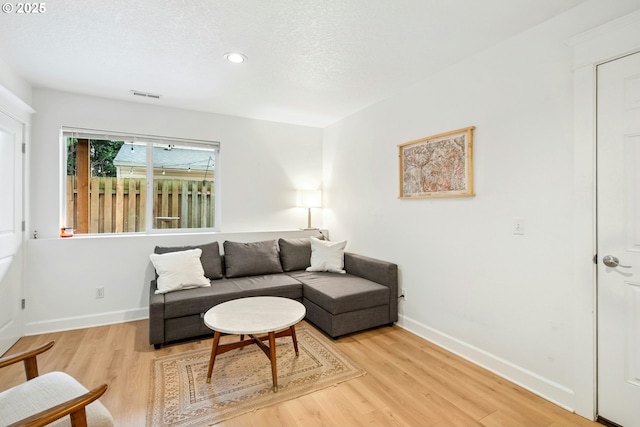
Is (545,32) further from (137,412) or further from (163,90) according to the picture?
(137,412)

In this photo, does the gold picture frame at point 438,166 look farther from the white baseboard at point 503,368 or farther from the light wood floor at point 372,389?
the light wood floor at point 372,389

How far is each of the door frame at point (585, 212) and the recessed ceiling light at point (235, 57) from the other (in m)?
2.27

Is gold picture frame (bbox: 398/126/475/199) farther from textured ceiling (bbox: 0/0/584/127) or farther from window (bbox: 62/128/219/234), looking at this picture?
window (bbox: 62/128/219/234)

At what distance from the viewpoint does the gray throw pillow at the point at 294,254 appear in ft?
12.6

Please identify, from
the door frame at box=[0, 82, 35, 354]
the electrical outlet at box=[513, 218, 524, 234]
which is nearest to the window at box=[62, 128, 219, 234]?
the door frame at box=[0, 82, 35, 354]

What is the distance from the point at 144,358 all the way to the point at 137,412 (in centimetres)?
75

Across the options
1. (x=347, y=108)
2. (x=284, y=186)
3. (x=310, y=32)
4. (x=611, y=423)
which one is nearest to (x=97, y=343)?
(x=284, y=186)

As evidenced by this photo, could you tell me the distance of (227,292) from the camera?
9.68 ft

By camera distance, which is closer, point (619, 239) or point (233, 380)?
point (619, 239)

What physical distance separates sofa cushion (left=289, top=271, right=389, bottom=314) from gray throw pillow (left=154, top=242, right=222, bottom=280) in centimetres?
95

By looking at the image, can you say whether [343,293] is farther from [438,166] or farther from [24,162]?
[24,162]

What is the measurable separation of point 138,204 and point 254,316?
2.39 meters

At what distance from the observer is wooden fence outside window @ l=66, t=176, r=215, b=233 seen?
3.45m

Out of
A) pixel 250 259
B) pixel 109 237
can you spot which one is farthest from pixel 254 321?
pixel 109 237
